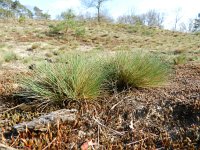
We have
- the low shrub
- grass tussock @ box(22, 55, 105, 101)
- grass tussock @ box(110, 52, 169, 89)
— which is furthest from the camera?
the low shrub

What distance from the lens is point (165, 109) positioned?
286 cm

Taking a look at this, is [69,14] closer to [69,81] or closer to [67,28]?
[67,28]

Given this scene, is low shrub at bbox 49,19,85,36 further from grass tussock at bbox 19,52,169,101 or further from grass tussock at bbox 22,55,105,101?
grass tussock at bbox 22,55,105,101

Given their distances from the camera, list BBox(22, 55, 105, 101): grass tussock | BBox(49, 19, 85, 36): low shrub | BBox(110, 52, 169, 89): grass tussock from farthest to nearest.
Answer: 1. BBox(49, 19, 85, 36): low shrub
2. BBox(110, 52, 169, 89): grass tussock
3. BBox(22, 55, 105, 101): grass tussock

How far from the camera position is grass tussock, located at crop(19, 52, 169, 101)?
3166 millimetres

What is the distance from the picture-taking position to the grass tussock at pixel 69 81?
3135mm

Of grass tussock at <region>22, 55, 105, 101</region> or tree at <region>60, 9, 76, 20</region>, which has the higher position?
tree at <region>60, 9, 76, 20</region>

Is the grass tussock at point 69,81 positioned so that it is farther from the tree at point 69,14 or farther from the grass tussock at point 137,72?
the tree at point 69,14

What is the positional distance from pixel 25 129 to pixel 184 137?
1.56m

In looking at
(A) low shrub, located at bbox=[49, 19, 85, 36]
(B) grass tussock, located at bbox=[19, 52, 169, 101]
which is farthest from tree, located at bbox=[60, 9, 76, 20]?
(B) grass tussock, located at bbox=[19, 52, 169, 101]

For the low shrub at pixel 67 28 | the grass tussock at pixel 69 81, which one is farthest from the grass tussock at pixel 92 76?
the low shrub at pixel 67 28

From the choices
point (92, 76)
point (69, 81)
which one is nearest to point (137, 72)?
point (92, 76)

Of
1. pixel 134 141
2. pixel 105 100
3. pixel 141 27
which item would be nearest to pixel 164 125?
pixel 134 141

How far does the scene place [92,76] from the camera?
3312 millimetres
